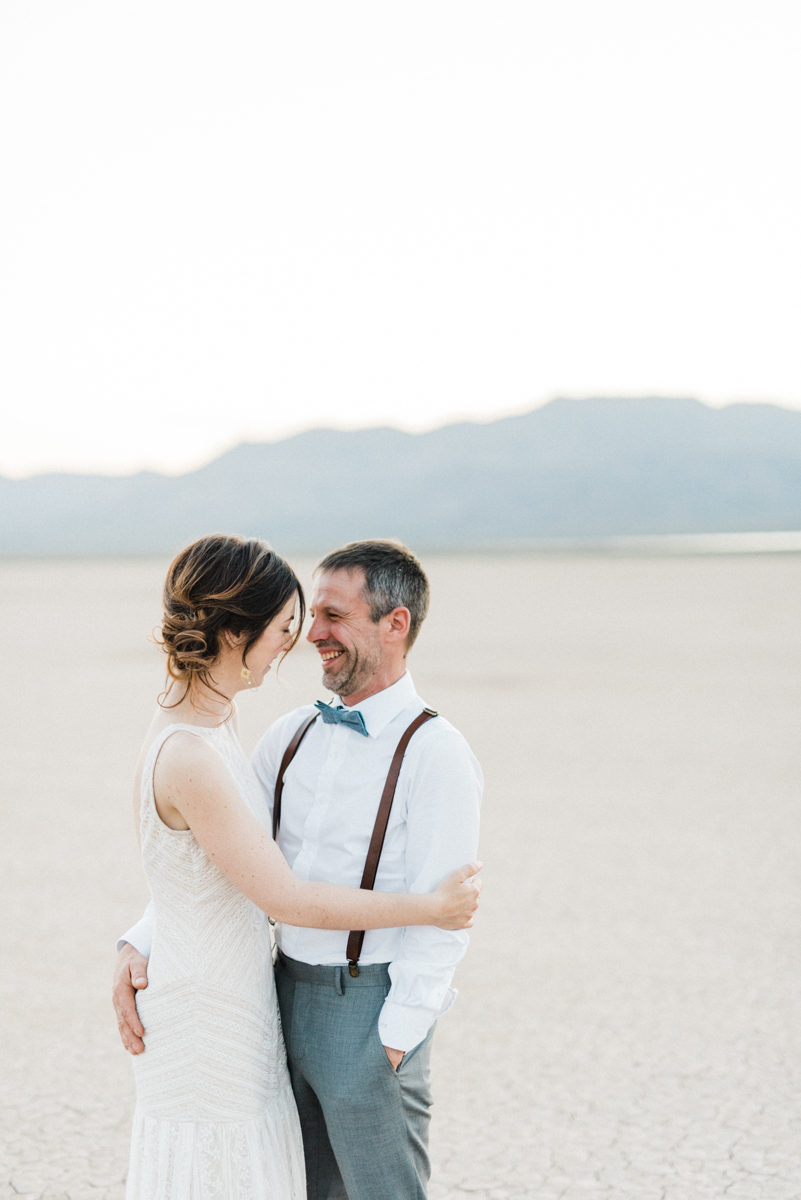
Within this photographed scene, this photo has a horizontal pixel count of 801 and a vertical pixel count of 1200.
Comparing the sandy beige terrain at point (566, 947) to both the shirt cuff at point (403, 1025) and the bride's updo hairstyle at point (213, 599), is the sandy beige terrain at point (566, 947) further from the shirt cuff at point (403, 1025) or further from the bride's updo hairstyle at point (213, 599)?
the bride's updo hairstyle at point (213, 599)

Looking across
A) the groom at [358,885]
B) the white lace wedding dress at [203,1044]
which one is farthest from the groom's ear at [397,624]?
the white lace wedding dress at [203,1044]

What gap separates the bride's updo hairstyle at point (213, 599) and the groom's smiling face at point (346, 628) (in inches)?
8.3

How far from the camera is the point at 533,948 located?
6.02 metres

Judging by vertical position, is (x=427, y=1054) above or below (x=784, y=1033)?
above

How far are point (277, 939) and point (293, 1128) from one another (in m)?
0.45

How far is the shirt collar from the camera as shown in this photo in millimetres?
2664

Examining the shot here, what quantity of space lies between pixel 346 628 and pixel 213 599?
0.41 metres

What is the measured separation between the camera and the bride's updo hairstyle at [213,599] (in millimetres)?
2465

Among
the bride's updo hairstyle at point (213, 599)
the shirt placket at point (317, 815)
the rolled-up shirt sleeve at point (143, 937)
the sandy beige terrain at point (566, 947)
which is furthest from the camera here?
the sandy beige terrain at point (566, 947)

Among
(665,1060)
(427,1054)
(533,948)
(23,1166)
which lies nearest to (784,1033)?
(665,1060)

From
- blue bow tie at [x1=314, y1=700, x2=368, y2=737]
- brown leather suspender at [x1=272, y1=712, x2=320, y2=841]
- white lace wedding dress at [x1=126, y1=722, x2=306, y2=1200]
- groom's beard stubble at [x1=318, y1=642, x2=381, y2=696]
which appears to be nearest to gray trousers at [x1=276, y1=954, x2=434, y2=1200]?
white lace wedding dress at [x1=126, y1=722, x2=306, y2=1200]

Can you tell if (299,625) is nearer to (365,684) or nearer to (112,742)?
(365,684)

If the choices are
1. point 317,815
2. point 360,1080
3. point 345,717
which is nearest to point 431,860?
point 317,815

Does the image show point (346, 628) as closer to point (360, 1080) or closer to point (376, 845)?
point (376, 845)
